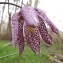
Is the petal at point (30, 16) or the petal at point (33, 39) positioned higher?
the petal at point (30, 16)

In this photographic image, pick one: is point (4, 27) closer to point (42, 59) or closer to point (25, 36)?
point (42, 59)

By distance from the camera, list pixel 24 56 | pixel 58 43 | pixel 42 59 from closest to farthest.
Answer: pixel 24 56
pixel 42 59
pixel 58 43

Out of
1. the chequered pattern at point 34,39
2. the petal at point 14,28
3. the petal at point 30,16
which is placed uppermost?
the petal at point 30,16

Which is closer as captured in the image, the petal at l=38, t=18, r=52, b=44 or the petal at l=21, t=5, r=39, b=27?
the petal at l=21, t=5, r=39, b=27

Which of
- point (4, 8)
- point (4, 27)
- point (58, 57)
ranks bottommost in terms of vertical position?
point (58, 57)

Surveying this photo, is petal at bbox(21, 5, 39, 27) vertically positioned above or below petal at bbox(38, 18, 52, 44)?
above

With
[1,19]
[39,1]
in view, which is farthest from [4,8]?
[39,1]

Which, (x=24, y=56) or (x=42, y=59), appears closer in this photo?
(x=24, y=56)

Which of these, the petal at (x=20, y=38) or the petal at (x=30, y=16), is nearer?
the petal at (x=30, y=16)
